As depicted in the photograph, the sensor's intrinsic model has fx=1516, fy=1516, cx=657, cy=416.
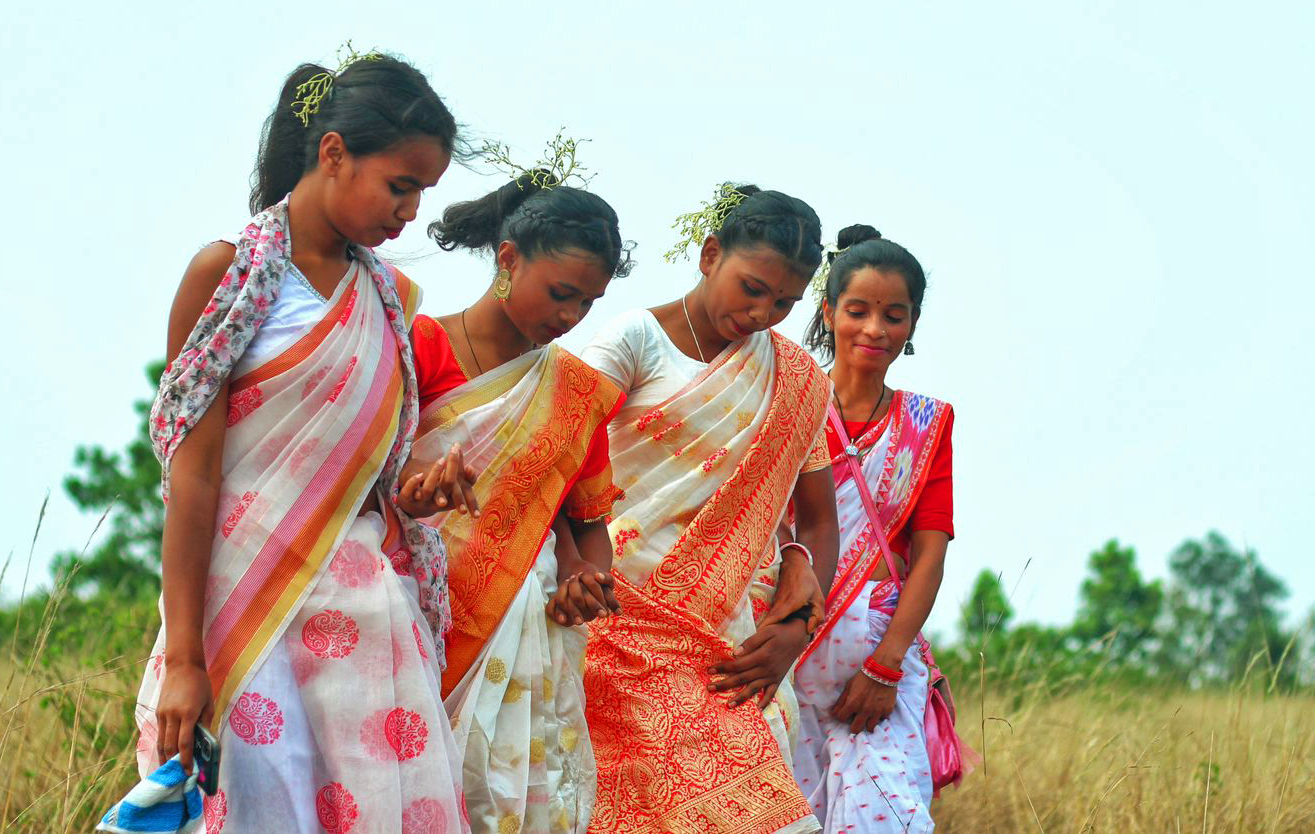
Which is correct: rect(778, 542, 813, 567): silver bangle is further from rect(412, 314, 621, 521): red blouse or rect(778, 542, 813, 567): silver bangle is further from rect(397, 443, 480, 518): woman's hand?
rect(397, 443, 480, 518): woman's hand

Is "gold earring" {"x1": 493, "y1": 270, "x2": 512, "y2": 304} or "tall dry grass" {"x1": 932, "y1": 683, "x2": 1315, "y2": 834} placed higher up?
"gold earring" {"x1": 493, "y1": 270, "x2": 512, "y2": 304}

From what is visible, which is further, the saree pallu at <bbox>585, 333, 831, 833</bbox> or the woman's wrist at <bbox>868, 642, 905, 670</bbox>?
the woman's wrist at <bbox>868, 642, 905, 670</bbox>

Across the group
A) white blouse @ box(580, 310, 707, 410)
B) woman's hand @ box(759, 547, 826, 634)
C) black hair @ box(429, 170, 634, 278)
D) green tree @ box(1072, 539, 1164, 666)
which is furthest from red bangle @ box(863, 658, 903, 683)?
green tree @ box(1072, 539, 1164, 666)

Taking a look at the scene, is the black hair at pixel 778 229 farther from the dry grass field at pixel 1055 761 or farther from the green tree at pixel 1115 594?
the green tree at pixel 1115 594

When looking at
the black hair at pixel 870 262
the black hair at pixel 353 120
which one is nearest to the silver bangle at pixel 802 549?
the black hair at pixel 870 262

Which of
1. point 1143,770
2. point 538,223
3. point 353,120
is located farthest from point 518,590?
point 1143,770

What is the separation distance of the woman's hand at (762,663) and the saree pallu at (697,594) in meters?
0.03

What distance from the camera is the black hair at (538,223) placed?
3963mm

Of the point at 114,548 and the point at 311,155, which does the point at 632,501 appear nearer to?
the point at 311,155

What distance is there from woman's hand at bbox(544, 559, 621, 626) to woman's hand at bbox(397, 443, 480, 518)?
0.61 m

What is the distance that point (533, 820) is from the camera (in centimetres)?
374

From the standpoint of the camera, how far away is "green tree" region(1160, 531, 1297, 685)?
783cm

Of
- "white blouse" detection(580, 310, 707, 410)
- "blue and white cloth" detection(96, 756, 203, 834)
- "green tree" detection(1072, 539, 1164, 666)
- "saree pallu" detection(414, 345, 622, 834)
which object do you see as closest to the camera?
"blue and white cloth" detection(96, 756, 203, 834)

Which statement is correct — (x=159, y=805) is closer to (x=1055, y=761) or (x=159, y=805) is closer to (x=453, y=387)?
(x=453, y=387)
